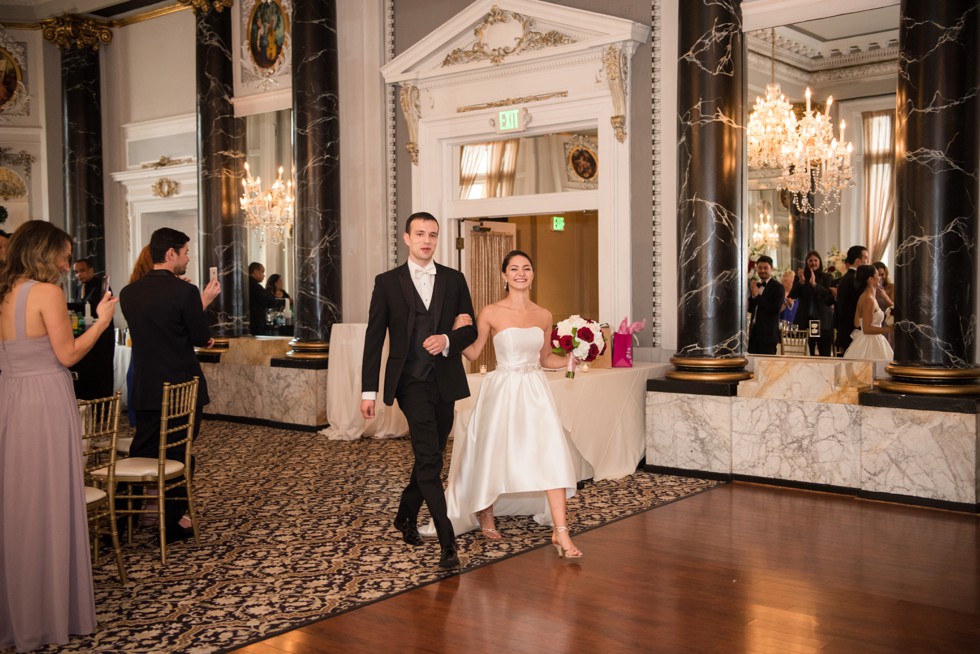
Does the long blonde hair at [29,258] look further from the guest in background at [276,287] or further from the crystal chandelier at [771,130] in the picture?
the guest in background at [276,287]

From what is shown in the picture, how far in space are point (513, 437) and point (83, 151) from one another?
10523 millimetres

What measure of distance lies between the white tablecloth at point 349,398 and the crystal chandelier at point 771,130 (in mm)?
3995

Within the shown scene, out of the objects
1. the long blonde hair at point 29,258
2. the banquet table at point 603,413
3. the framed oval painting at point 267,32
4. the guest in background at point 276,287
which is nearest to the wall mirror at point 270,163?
the guest in background at point 276,287

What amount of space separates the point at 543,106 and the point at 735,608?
5.79 m

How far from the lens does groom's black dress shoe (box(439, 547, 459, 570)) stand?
15.6 feet

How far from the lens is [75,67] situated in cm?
1328

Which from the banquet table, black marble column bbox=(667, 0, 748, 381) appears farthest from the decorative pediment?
the banquet table

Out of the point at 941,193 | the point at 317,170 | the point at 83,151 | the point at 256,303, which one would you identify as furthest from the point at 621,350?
the point at 83,151

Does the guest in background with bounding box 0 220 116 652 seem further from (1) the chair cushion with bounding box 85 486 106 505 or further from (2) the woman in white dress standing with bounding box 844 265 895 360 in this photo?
(2) the woman in white dress standing with bounding box 844 265 895 360

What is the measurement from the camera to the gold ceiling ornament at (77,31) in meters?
13.2

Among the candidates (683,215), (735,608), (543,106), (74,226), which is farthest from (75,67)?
(735,608)

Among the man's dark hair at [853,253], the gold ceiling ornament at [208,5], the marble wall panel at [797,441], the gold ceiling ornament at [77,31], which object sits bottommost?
the marble wall panel at [797,441]

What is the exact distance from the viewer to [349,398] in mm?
9445

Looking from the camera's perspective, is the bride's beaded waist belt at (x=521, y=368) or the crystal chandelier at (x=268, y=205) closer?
the bride's beaded waist belt at (x=521, y=368)
